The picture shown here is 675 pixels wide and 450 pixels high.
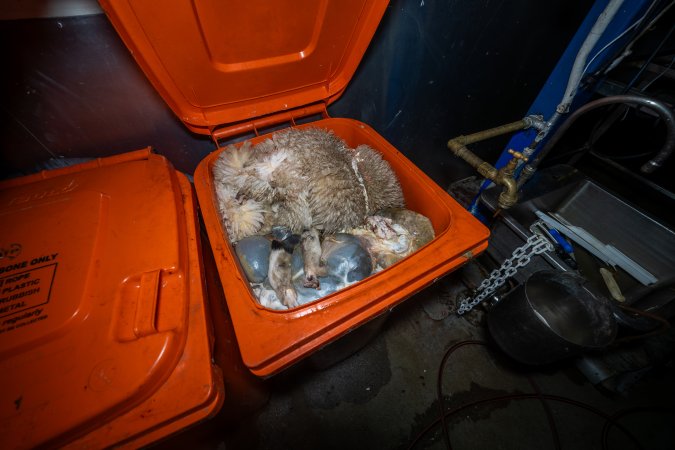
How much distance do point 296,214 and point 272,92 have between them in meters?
0.45

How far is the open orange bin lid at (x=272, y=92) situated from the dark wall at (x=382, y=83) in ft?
0.46

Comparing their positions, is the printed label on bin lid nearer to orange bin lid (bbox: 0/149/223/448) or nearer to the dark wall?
orange bin lid (bbox: 0/149/223/448)

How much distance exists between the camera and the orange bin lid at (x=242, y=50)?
57cm

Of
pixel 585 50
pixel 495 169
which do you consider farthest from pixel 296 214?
pixel 585 50

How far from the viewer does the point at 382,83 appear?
108cm

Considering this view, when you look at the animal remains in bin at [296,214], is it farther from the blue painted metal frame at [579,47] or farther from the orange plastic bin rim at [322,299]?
the blue painted metal frame at [579,47]

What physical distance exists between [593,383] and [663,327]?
438 millimetres

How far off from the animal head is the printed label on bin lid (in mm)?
572

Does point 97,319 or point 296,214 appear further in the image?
point 296,214

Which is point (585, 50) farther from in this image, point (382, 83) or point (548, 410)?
point (548, 410)

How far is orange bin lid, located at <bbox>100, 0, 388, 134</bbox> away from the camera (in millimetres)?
572

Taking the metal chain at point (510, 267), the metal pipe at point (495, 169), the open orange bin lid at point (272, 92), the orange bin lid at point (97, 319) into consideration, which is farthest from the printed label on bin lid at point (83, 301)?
the metal chain at point (510, 267)

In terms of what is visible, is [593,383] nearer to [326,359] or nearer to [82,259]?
[326,359]

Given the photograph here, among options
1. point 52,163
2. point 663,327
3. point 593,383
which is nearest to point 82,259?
point 52,163
